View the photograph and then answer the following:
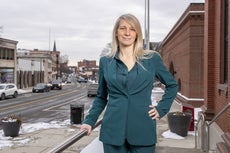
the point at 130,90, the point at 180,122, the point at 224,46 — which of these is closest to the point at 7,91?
the point at 180,122

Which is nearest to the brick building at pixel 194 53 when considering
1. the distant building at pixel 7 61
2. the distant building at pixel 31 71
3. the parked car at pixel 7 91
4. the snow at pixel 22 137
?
the snow at pixel 22 137

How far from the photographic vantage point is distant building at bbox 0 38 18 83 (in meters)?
62.9

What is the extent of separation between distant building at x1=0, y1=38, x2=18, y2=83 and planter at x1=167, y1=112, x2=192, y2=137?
52.7 meters

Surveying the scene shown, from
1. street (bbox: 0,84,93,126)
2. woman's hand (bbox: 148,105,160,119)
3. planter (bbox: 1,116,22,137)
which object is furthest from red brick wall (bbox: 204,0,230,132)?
street (bbox: 0,84,93,126)

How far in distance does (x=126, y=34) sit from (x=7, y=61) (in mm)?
64110

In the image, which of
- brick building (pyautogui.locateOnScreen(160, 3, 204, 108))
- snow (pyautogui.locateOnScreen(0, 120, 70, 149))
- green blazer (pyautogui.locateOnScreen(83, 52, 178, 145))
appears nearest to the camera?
green blazer (pyautogui.locateOnScreen(83, 52, 178, 145))

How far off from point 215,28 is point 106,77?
9.99m

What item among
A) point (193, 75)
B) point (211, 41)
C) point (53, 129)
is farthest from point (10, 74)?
point (211, 41)

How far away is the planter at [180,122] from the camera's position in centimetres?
1285

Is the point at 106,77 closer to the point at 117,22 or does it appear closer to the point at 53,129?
the point at 117,22

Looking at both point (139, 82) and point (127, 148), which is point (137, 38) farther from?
point (127, 148)

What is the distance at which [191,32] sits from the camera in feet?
80.6

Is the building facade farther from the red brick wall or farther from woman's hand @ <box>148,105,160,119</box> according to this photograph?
woman's hand @ <box>148,105,160,119</box>

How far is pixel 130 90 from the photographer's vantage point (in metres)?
3.07
